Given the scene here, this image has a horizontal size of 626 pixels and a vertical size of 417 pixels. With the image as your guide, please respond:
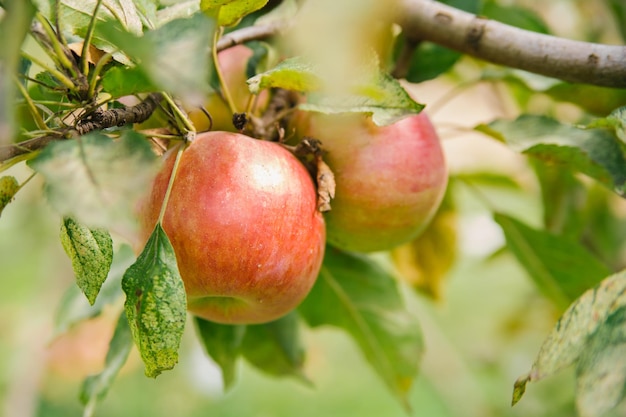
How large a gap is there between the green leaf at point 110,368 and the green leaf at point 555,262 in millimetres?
554

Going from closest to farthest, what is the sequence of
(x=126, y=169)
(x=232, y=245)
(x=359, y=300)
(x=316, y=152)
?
(x=126, y=169) < (x=232, y=245) < (x=316, y=152) < (x=359, y=300)

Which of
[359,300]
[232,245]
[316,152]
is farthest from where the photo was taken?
[359,300]

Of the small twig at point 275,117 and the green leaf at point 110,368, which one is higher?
the small twig at point 275,117

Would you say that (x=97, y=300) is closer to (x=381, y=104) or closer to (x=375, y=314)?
(x=375, y=314)

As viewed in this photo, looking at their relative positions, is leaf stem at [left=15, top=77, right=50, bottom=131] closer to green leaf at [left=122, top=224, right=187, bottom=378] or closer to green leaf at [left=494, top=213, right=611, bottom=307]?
green leaf at [left=122, top=224, right=187, bottom=378]

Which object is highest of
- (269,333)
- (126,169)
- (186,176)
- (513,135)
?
(126,169)

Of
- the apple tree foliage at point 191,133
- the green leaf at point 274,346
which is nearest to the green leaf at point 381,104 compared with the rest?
the apple tree foliage at point 191,133

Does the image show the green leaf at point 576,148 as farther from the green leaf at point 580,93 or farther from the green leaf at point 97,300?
the green leaf at point 97,300

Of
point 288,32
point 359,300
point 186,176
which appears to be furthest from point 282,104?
point 359,300

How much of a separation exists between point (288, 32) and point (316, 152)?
0.62ft

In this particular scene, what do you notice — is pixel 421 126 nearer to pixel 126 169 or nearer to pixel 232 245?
pixel 232 245

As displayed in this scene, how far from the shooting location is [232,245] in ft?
1.98

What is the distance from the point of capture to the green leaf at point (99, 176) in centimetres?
41

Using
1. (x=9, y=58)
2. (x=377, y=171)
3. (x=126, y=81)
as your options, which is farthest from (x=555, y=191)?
(x=9, y=58)
